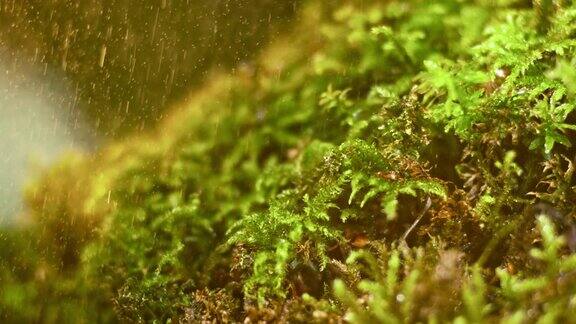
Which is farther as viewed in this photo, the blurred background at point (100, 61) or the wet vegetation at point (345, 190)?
the blurred background at point (100, 61)

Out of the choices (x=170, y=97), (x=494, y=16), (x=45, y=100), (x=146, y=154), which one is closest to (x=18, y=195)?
(x=45, y=100)

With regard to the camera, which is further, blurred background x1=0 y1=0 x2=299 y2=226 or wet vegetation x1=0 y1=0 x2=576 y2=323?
blurred background x1=0 y1=0 x2=299 y2=226

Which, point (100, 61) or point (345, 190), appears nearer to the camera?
point (345, 190)

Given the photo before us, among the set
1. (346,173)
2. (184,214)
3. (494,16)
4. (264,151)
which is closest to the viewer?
(346,173)

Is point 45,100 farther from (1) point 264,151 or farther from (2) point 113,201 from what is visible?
(1) point 264,151
